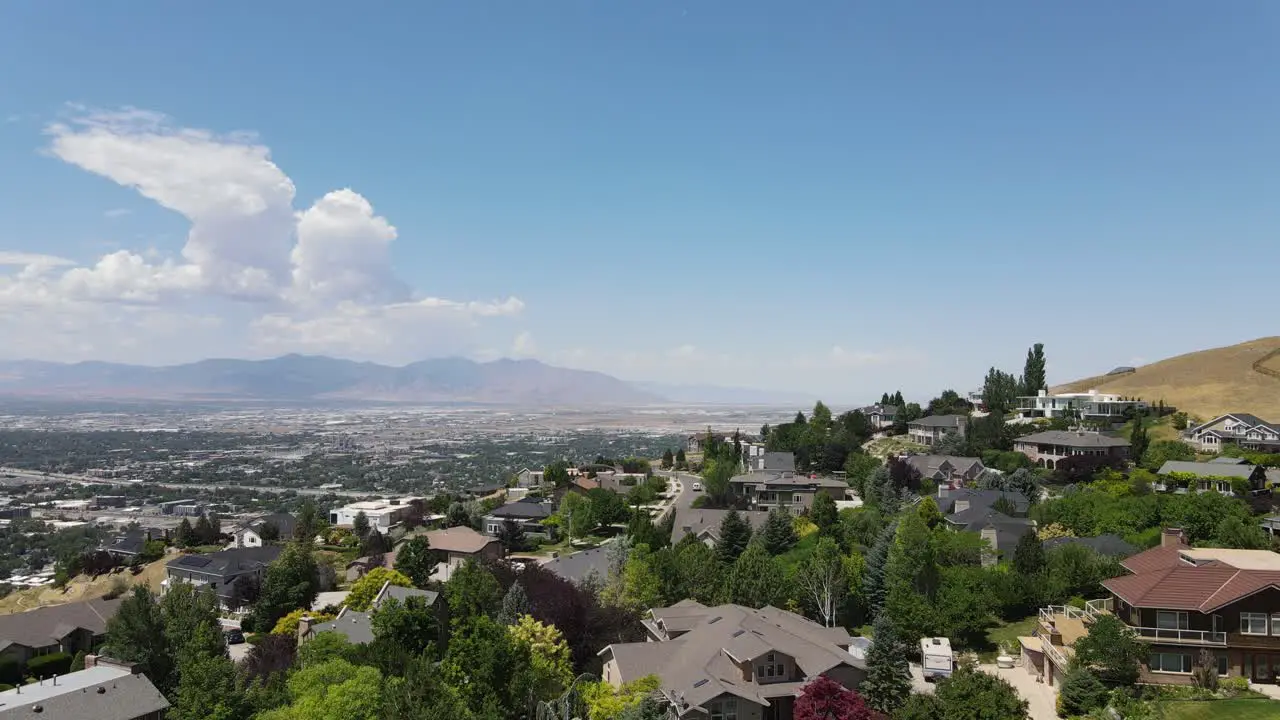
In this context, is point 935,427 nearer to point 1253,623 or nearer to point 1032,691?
point 1032,691

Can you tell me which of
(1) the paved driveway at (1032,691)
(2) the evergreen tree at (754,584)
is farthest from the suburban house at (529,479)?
(1) the paved driveway at (1032,691)

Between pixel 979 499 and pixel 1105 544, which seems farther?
pixel 979 499

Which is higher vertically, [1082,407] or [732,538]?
[1082,407]

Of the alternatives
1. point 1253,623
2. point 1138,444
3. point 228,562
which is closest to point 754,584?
point 1253,623

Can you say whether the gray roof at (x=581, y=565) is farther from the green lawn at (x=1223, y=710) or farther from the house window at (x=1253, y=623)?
the house window at (x=1253, y=623)

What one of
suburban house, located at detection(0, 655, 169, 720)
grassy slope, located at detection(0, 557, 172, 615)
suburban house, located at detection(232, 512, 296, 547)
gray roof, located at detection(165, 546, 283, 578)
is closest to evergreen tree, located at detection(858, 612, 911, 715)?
suburban house, located at detection(0, 655, 169, 720)

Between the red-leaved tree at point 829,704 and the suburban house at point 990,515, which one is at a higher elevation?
the suburban house at point 990,515
